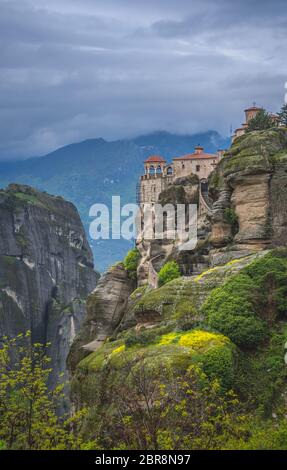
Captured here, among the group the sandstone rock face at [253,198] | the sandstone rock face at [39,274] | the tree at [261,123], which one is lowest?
the sandstone rock face at [39,274]

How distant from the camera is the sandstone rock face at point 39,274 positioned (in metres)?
171

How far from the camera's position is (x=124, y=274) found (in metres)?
79.6

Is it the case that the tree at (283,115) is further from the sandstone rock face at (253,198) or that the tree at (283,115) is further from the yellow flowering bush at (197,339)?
the yellow flowering bush at (197,339)

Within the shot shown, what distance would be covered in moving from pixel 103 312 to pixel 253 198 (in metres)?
16.4

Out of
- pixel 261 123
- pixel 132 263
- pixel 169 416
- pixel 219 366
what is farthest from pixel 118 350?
pixel 261 123

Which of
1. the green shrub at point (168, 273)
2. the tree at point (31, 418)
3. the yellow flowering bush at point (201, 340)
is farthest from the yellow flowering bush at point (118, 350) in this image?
the green shrub at point (168, 273)

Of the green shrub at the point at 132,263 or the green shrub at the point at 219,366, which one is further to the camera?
the green shrub at the point at 132,263

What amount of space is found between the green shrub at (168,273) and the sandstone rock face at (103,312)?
4.99 meters

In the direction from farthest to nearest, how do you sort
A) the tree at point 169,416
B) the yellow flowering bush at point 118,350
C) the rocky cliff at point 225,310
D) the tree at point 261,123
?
1. the tree at point 261,123
2. the yellow flowering bush at point 118,350
3. the rocky cliff at point 225,310
4. the tree at point 169,416

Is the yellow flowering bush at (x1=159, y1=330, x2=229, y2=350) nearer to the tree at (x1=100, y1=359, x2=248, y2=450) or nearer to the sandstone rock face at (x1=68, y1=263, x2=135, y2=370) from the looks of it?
the tree at (x1=100, y1=359, x2=248, y2=450)

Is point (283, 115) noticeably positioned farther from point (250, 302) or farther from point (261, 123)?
point (250, 302)

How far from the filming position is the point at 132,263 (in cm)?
8088

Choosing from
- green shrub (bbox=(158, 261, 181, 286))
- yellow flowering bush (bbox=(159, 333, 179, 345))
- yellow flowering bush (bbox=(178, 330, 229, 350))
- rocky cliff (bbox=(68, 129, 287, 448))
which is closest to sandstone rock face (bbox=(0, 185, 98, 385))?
green shrub (bbox=(158, 261, 181, 286))

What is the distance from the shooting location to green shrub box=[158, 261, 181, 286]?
225 ft
